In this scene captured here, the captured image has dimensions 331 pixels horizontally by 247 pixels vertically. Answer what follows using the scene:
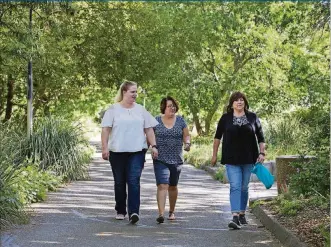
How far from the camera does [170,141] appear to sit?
970 centimetres

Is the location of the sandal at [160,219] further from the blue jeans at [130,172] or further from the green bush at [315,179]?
the green bush at [315,179]

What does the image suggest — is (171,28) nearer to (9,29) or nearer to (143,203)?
(9,29)

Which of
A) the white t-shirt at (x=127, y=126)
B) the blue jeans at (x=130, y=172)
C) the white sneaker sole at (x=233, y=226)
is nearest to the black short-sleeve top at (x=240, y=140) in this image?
the white sneaker sole at (x=233, y=226)

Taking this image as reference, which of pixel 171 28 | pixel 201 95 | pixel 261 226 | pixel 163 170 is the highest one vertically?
pixel 171 28

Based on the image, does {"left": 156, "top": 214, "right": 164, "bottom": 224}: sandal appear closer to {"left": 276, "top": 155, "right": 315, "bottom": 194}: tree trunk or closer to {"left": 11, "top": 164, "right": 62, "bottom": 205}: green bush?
{"left": 11, "top": 164, "right": 62, "bottom": 205}: green bush

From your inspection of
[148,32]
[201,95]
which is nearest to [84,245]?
[148,32]

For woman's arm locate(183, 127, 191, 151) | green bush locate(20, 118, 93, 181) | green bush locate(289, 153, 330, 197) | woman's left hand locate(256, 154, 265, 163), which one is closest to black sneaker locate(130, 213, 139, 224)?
woman's arm locate(183, 127, 191, 151)

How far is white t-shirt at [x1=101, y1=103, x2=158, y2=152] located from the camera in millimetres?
9484

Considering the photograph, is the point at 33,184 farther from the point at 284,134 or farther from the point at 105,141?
the point at 284,134

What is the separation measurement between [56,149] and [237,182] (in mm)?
7153

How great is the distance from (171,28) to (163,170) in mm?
17413

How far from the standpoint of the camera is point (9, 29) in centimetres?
1391

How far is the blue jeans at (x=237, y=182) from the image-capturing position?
9.20m

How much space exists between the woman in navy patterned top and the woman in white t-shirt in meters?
0.14
